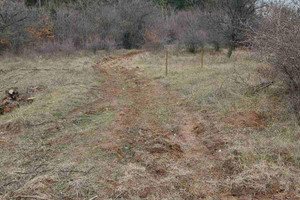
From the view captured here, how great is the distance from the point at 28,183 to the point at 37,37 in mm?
17292

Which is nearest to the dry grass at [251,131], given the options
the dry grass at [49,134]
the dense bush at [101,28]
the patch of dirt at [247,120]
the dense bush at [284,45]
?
the patch of dirt at [247,120]

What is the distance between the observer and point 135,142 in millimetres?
4973

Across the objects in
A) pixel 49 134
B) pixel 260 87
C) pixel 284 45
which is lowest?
pixel 49 134

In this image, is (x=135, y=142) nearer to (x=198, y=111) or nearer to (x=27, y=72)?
(x=198, y=111)

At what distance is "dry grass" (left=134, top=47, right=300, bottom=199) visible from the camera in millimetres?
3607

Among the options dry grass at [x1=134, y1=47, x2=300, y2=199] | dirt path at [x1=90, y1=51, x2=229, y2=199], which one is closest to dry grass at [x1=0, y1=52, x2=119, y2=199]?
dirt path at [x1=90, y1=51, x2=229, y2=199]

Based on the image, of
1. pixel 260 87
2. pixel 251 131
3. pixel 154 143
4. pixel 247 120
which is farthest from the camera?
pixel 260 87

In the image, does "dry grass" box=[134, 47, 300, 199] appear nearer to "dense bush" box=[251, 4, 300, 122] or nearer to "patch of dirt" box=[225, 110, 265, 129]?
"patch of dirt" box=[225, 110, 265, 129]

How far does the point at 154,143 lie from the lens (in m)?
4.88

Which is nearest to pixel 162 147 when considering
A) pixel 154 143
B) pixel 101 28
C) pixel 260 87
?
pixel 154 143

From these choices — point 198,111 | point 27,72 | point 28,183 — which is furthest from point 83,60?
point 28,183

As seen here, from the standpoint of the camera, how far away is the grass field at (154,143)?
3.61 m

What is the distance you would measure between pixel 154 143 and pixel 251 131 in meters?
1.81

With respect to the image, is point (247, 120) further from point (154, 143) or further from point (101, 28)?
point (101, 28)
